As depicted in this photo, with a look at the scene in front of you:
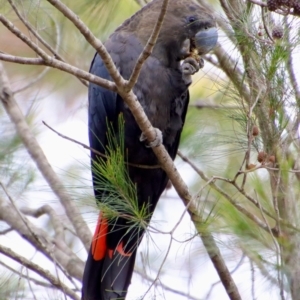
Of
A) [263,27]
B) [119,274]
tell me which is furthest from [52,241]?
[263,27]

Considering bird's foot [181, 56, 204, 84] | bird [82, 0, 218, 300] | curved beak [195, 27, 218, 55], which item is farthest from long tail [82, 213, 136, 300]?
curved beak [195, 27, 218, 55]

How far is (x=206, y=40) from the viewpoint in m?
2.31

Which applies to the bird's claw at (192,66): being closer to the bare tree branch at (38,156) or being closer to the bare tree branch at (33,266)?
the bare tree branch at (38,156)

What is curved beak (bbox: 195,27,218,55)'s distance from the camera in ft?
7.39

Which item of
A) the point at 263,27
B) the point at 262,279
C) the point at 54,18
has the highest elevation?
the point at 54,18

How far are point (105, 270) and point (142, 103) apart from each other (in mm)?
605

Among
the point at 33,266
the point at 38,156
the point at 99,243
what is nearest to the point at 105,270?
the point at 99,243

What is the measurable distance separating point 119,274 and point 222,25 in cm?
94

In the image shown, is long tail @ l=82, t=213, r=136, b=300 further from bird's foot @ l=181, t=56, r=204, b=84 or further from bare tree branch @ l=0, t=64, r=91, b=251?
bird's foot @ l=181, t=56, r=204, b=84

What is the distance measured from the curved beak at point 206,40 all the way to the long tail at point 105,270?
2.32ft

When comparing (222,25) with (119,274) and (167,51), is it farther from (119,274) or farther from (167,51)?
(119,274)

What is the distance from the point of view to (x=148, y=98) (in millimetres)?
2312

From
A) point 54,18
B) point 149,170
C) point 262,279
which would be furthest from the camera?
point 54,18

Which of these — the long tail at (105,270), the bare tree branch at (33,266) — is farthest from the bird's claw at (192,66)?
the bare tree branch at (33,266)
